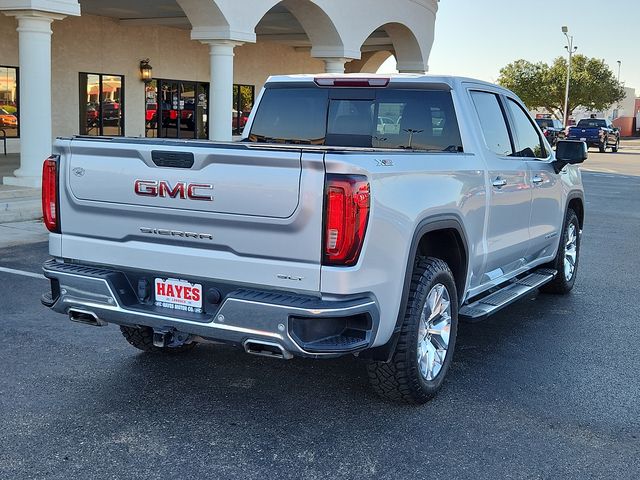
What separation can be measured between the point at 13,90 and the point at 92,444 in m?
19.4

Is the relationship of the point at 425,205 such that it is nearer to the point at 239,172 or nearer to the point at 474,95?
the point at 239,172

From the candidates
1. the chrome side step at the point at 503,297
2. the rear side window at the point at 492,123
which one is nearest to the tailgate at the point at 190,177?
the chrome side step at the point at 503,297

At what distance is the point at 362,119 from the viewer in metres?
5.88

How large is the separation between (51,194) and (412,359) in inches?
91.0

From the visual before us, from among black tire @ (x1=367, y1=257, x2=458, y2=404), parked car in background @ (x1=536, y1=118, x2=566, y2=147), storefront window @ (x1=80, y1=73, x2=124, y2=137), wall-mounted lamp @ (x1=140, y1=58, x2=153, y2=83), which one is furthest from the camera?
parked car in background @ (x1=536, y1=118, x2=566, y2=147)

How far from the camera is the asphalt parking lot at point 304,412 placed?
393 cm

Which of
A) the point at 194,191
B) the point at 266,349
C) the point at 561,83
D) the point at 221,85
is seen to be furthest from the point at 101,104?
the point at 561,83

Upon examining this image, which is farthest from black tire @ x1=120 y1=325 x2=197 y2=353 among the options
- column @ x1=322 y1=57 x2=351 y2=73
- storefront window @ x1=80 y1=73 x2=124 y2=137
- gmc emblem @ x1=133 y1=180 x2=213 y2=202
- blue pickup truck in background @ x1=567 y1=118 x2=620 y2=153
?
blue pickup truck in background @ x1=567 y1=118 x2=620 y2=153

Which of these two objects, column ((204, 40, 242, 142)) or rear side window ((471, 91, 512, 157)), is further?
column ((204, 40, 242, 142))

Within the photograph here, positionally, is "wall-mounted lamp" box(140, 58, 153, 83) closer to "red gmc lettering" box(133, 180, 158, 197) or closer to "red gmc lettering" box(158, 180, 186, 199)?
"red gmc lettering" box(133, 180, 158, 197)

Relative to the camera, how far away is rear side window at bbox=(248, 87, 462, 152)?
5586 millimetres

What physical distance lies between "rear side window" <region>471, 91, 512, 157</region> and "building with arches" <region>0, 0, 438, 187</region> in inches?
353

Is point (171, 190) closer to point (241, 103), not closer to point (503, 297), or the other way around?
point (503, 297)

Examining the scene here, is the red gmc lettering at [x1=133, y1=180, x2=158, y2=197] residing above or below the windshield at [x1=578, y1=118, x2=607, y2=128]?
below
